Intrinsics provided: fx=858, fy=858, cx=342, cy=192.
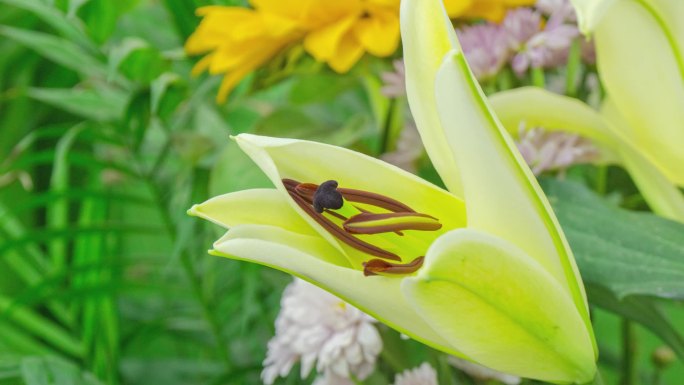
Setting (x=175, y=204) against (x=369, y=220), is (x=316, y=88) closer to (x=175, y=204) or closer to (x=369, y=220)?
(x=175, y=204)

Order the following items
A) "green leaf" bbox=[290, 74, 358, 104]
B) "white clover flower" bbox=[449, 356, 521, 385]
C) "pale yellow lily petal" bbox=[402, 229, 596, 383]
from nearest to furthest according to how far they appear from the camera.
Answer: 1. "pale yellow lily petal" bbox=[402, 229, 596, 383]
2. "white clover flower" bbox=[449, 356, 521, 385]
3. "green leaf" bbox=[290, 74, 358, 104]

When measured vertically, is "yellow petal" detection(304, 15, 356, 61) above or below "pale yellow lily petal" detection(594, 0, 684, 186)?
below

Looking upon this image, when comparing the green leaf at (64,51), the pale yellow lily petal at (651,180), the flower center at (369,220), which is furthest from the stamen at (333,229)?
the green leaf at (64,51)

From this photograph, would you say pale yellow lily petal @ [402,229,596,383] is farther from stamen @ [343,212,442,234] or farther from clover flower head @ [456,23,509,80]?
clover flower head @ [456,23,509,80]

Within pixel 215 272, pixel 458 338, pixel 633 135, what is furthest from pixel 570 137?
pixel 215 272

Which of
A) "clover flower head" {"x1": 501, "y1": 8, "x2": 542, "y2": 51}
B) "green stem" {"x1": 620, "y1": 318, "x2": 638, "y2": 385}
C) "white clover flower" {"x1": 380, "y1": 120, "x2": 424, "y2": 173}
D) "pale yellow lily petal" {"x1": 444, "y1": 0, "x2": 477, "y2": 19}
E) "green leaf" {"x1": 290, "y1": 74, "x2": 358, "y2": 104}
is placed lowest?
"green stem" {"x1": 620, "y1": 318, "x2": 638, "y2": 385}

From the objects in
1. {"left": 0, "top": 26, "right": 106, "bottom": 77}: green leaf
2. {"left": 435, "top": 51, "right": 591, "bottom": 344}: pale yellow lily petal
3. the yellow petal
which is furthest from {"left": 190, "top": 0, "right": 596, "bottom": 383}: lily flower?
{"left": 0, "top": 26, "right": 106, "bottom": 77}: green leaf
